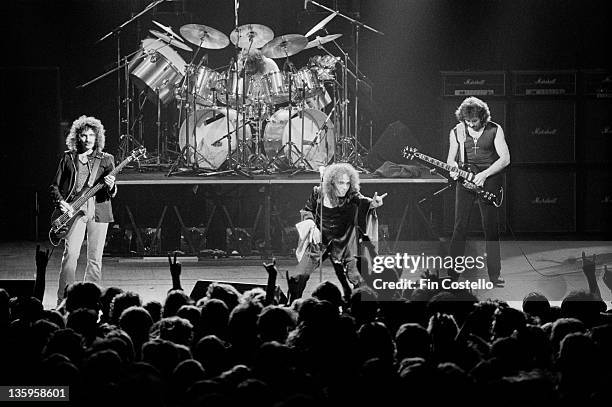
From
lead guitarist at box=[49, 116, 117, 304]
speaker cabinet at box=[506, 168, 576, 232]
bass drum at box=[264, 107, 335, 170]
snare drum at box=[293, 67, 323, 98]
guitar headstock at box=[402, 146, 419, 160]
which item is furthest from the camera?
snare drum at box=[293, 67, 323, 98]

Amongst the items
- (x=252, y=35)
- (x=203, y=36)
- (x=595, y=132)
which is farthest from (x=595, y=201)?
(x=203, y=36)

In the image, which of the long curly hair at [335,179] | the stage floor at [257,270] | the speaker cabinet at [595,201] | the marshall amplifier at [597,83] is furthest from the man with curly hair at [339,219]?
the marshall amplifier at [597,83]

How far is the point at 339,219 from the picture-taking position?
9.19 meters

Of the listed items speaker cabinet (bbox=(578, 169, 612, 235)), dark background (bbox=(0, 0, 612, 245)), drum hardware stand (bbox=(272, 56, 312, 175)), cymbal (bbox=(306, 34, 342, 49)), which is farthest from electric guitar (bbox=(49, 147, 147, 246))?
speaker cabinet (bbox=(578, 169, 612, 235))

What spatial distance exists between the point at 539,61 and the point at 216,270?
19.8 ft

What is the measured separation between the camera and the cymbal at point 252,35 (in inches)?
558

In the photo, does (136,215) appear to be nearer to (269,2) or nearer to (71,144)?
(71,144)

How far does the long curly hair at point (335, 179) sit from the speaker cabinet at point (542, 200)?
5.92 meters

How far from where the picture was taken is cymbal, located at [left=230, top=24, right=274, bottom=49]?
14164 millimetres

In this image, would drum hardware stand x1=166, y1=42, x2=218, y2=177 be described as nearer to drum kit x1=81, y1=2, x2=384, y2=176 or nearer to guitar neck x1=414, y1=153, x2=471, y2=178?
drum kit x1=81, y1=2, x2=384, y2=176

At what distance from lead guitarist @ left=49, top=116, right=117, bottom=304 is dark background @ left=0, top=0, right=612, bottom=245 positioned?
5322 mm

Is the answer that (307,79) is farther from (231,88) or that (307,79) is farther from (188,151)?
(188,151)

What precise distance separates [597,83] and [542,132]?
1.04 m

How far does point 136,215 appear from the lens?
12.9m
